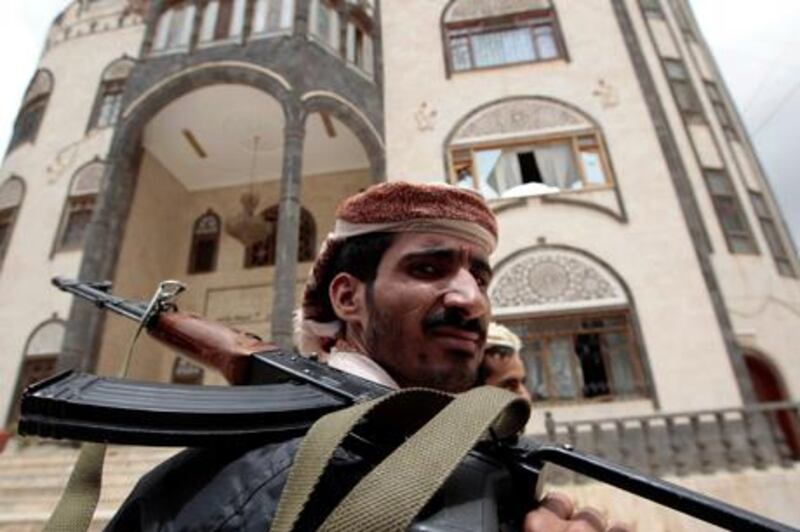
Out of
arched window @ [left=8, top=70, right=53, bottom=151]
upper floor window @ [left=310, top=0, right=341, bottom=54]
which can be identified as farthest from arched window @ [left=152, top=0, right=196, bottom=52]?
arched window @ [left=8, top=70, right=53, bottom=151]

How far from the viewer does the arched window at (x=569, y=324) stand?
7094mm

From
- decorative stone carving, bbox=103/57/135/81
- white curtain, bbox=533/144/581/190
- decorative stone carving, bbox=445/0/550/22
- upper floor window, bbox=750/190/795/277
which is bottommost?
upper floor window, bbox=750/190/795/277

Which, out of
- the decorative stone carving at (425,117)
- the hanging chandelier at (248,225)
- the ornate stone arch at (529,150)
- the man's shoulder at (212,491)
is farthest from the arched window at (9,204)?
the man's shoulder at (212,491)

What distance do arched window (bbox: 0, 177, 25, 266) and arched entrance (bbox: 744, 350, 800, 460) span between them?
14104mm

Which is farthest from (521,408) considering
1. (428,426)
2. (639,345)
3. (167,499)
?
(639,345)

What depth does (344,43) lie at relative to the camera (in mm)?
10523

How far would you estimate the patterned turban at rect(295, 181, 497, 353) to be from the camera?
4.41 feet

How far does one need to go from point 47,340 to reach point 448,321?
10.9 m

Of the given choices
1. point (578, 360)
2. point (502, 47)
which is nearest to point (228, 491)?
point (578, 360)

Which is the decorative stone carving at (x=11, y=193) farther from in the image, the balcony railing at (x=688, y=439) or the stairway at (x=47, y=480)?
the balcony railing at (x=688, y=439)

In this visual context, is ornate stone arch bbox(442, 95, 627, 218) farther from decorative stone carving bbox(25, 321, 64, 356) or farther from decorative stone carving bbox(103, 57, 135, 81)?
decorative stone carving bbox(103, 57, 135, 81)

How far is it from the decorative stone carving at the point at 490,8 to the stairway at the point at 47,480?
9.61 meters

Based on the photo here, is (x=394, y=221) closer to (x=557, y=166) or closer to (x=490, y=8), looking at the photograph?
(x=557, y=166)

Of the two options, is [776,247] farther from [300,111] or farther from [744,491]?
[300,111]
